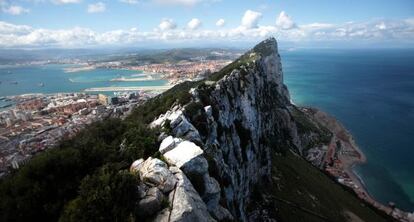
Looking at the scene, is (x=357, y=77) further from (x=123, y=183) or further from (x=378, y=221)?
(x=123, y=183)

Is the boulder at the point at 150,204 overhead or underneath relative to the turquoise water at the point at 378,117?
overhead

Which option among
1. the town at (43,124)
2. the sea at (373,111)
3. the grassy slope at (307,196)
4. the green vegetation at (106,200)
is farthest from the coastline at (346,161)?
the green vegetation at (106,200)

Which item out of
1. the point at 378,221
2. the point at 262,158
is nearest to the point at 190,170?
the point at 262,158

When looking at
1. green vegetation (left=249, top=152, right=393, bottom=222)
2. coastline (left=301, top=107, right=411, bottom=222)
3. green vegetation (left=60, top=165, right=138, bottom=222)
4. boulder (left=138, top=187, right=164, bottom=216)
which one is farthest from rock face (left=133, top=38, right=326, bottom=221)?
coastline (left=301, top=107, right=411, bottom=222)

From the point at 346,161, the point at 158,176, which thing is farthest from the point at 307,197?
the point at 346,161

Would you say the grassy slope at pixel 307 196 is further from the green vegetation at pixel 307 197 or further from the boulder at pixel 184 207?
the boulder at pixel 184 207

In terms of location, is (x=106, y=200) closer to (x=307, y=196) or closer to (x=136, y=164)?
(x=136, y=164)
